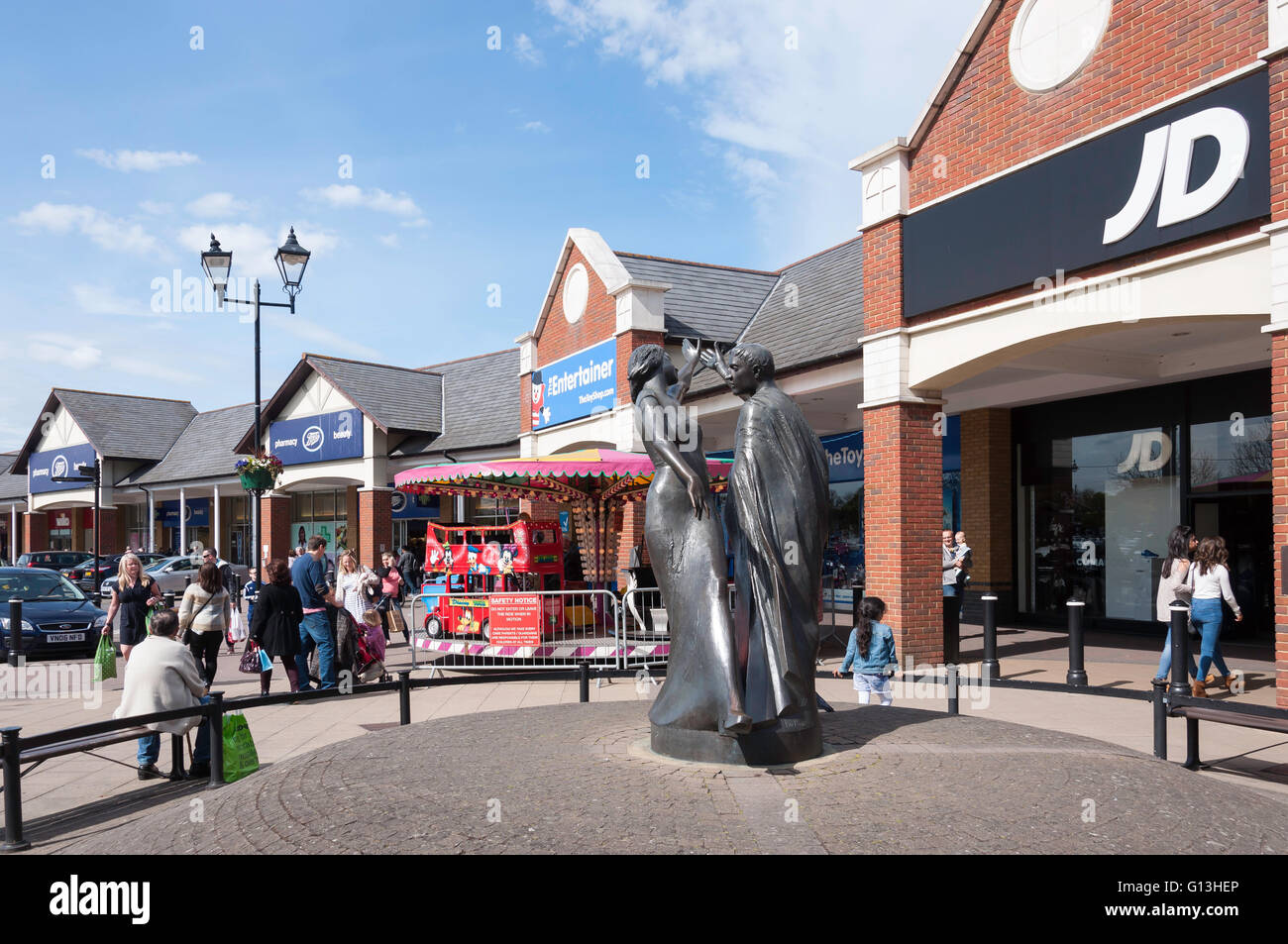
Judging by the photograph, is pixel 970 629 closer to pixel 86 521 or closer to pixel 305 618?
pixel 305 618

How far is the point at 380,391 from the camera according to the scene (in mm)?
28281

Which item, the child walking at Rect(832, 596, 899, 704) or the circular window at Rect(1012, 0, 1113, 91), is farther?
the circular window at Rect(1012, 0, 1113, 91)

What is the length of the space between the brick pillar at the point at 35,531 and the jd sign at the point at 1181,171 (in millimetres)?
47252

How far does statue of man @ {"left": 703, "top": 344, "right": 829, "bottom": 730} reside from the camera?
536 cm

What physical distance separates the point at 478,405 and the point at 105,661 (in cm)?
1792

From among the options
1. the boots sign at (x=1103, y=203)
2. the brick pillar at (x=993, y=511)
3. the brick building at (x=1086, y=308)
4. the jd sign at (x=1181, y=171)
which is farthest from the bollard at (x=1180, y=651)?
the brick pillar at (x=993, y=511)

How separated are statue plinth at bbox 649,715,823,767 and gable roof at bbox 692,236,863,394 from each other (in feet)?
27.7

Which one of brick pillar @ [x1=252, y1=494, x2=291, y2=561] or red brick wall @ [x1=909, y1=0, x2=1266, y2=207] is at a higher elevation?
red brick wall @ [x1=909, y1=0, x2=1266, y2=207]

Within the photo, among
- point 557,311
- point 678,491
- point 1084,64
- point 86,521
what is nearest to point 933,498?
point 1084,64

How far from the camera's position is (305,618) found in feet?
33.8

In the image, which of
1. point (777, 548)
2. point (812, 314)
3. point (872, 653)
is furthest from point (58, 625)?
point (777, 548)

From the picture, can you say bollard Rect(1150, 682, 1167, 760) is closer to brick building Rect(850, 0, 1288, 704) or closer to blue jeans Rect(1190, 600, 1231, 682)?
brick building Rect(850, 0, 1288, 704)

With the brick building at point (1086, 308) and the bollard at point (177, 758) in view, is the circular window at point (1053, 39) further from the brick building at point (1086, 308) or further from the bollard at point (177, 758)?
the bollard at point (177, 758)

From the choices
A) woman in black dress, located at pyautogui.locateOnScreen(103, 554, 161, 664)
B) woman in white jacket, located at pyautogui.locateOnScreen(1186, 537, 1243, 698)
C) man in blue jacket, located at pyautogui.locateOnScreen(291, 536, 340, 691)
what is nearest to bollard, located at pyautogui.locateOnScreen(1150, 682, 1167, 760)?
woman in white jacket, located at pyautogui.locateOnScreen(1186, 537, 1243, 698)
